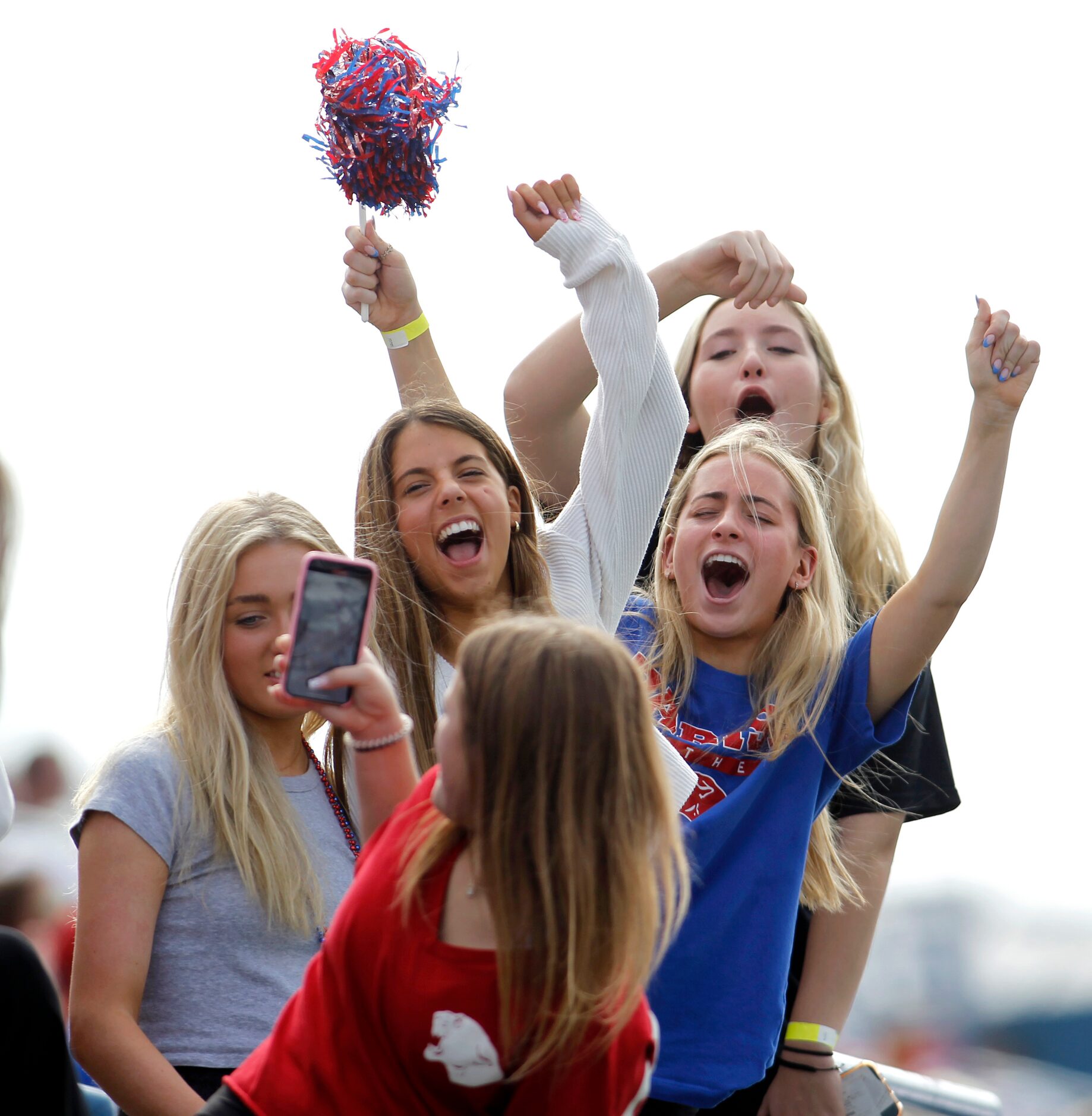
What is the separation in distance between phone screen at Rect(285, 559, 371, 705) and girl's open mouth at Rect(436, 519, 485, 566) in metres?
0.93

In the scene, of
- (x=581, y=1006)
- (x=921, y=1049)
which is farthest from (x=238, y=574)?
(x=921, y=1049)

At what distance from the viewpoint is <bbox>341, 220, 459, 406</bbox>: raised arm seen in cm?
290

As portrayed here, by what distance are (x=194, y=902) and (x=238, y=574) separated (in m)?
0.58

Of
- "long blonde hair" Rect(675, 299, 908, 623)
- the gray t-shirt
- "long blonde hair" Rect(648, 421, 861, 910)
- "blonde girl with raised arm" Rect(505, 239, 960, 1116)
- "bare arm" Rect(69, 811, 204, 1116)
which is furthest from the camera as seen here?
"long blonde hair" Rect(675, 299, 908, 623)

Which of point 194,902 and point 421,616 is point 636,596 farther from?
point 194,902

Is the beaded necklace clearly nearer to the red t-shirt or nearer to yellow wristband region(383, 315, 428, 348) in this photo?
the red t-shirt

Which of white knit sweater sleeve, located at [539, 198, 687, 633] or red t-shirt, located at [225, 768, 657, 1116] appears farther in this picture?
white knit sweater sleeve, located at [539, 198, 687, 633]

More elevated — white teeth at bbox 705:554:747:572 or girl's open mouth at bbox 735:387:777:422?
girl's open mouth at bbox 735:387:777:422

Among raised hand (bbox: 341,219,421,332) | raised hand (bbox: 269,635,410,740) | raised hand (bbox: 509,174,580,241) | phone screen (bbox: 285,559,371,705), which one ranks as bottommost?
raised hand (bbox: 269,635,410,740)

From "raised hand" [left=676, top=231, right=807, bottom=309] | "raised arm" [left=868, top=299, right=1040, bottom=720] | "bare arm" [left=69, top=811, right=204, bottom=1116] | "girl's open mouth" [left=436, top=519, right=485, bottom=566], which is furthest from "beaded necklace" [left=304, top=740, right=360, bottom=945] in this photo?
"raised hand" [left=676, top=231, right=807, bottom=309]

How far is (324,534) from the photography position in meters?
2.59

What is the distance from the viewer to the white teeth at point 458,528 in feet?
8.91

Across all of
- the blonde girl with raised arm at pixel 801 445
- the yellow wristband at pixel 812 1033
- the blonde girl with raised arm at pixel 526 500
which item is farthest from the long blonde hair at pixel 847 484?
the yellow wristband at pixel 812 1033

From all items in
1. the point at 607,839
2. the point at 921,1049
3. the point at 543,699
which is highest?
the point at 543,699
